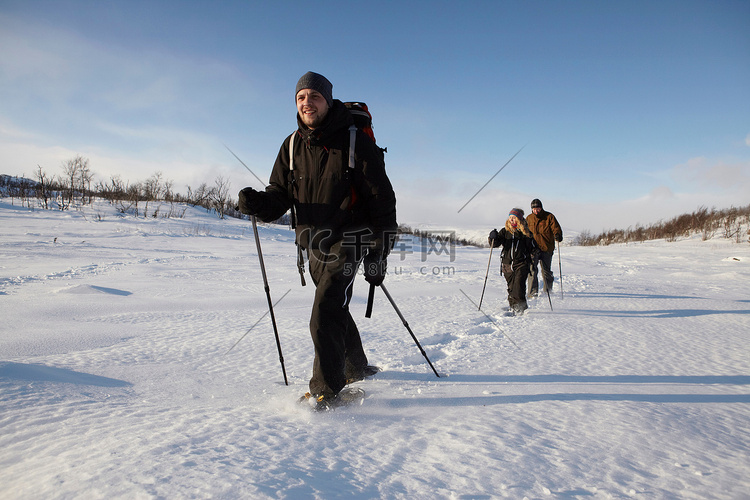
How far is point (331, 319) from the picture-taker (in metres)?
2.23

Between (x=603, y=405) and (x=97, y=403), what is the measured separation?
9.11ft

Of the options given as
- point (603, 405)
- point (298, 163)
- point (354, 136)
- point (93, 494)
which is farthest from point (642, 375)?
point (93, 494)

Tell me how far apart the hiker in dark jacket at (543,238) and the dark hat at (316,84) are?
5459 millimetres

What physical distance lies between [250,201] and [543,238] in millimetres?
6189

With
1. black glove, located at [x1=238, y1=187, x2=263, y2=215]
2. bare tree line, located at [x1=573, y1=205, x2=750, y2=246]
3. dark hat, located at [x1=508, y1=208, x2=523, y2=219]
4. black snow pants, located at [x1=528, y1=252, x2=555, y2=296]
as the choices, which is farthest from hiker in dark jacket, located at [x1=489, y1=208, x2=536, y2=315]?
bare tree line, located at [x1=573, y1=205, x2=750, y2=246]

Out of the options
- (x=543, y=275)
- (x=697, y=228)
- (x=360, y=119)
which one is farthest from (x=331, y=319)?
(x=697, y=228)

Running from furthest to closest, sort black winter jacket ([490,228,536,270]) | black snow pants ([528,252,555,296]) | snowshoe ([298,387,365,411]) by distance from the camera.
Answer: black snow pants ([528,252,555,296]) < black winter jacket ([490,228,536,270]) < snowshoe ([298,387,365,411])

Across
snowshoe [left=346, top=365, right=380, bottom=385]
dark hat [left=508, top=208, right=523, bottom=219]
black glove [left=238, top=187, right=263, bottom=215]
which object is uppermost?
dark hat [left=508, top=208, right=523, bottom=219]

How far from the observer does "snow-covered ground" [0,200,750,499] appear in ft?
4.53

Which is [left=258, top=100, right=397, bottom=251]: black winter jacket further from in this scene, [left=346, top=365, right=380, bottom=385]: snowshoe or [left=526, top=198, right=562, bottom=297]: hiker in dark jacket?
[left=526, top=198, right=562, bottom=297]: hiker in dark jacket

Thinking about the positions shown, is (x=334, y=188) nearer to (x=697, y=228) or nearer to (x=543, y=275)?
(x=543, y=275)

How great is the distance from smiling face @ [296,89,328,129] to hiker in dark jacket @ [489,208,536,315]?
420cm

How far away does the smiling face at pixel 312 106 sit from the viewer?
2.28 metres

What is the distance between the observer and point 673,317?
A: 540 cm
